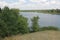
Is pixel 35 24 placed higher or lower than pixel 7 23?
lower

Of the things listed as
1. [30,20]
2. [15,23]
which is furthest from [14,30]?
[30,20]

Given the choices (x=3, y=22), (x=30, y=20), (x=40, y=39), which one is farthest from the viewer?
(x=30, y=20)

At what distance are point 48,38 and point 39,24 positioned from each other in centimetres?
1453

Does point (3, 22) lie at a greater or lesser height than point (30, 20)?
greater

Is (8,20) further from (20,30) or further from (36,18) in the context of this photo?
(36,18)

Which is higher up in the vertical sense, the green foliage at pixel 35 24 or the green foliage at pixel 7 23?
the green foliage at pixel 7 23

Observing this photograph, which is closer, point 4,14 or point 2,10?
point 4,14

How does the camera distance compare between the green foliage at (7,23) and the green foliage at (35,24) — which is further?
the green foliage at (35,24)

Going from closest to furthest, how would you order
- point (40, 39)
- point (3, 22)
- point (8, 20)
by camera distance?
point (40, 39) < point (3, 22) < point (8, 20)

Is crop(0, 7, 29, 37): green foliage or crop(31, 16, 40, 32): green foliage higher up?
crop(0, 7, 29, 37): green foliage

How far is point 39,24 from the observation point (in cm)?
2933

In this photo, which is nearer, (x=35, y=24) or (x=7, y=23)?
(x=7, y=23)


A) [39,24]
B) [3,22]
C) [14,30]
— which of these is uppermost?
[3,22]

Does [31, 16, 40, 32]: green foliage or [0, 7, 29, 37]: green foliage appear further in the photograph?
[31, 16, 40, 32]: green foliage
